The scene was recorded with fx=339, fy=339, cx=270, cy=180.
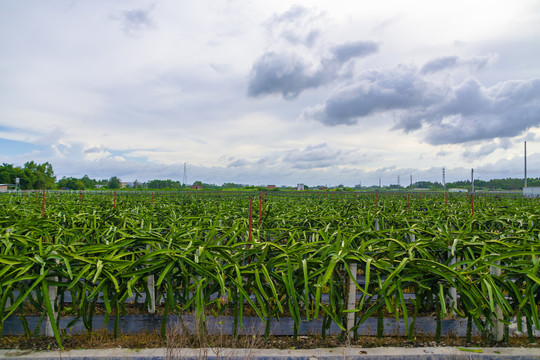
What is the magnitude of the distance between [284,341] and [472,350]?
1.37 meters

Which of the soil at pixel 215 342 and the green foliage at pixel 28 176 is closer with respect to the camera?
the soil at pixel 215 342

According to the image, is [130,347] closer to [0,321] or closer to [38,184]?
[0,321]

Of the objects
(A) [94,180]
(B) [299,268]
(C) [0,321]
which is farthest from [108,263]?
(A) [94,180]

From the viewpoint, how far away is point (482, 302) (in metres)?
2.48

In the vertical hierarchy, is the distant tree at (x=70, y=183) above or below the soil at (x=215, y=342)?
above

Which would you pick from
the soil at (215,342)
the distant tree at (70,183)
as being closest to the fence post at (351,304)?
the soil at (215,342)

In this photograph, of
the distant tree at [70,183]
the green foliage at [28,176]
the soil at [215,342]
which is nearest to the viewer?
the soil at [215,342]

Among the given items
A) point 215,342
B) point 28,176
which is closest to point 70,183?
point 28,176

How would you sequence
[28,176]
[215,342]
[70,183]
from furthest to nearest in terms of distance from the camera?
[70,183], [28,176], [215,342]

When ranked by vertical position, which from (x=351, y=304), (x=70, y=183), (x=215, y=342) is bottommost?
(x=215, y=342)

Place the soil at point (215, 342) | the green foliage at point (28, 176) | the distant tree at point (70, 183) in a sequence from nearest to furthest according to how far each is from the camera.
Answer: the soil at point (215, 342), the green foliage at point (28, 176), the distant tree at point (70, 183)

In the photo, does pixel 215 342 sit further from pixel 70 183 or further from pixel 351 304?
pixel 70 183

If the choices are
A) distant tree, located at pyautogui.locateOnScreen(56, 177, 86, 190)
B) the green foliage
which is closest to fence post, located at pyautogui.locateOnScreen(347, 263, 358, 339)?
the green foliage

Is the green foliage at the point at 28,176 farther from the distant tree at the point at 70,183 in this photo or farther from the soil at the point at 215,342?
the soil at the point at 215,342
